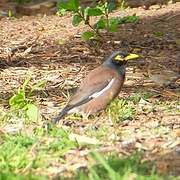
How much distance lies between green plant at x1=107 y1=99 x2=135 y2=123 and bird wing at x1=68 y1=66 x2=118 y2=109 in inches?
7.0

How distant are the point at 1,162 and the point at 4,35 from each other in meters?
6.31

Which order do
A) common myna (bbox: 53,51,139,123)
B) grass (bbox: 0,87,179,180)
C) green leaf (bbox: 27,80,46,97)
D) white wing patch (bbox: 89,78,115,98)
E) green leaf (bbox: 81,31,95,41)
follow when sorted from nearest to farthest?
grass (bbox: 0,87,179,180)
common myna (bbox: 53,51,139,123)
white wing patch (bbox: 89,78,115,98)
green leaf (bbox: 27,80,46,97)
green leaf (bbox: 81,31,95,41)

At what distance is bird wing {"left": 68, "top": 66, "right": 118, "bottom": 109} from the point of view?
20.0 ft

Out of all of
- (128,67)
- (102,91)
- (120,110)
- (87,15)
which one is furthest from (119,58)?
(87,15)

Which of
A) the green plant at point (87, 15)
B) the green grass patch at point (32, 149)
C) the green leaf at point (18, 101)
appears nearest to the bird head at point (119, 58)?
the green leaf at point (18, 101)

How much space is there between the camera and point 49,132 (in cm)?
522

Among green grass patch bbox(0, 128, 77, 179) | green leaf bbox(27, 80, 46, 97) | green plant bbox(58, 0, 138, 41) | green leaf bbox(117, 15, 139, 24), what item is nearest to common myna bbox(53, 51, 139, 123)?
green leaf bbox(27, 80, 46, 97)

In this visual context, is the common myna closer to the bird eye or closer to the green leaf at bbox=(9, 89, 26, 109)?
the bird eye

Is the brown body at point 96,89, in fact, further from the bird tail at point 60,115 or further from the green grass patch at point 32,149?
the green grass patch at point 32,149

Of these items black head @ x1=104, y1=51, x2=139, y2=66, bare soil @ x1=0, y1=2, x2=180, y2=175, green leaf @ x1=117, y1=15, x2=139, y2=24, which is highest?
black head @ x1=104, y1=51, x2=139, y2=66

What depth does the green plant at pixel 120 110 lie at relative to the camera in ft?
19.0

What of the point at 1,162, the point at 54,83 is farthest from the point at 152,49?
the point at 1,162

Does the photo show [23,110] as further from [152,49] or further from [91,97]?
[152,49]

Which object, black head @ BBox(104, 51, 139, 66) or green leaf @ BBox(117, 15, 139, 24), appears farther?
green leaf @ BBox(117, 15, 139, 24)
